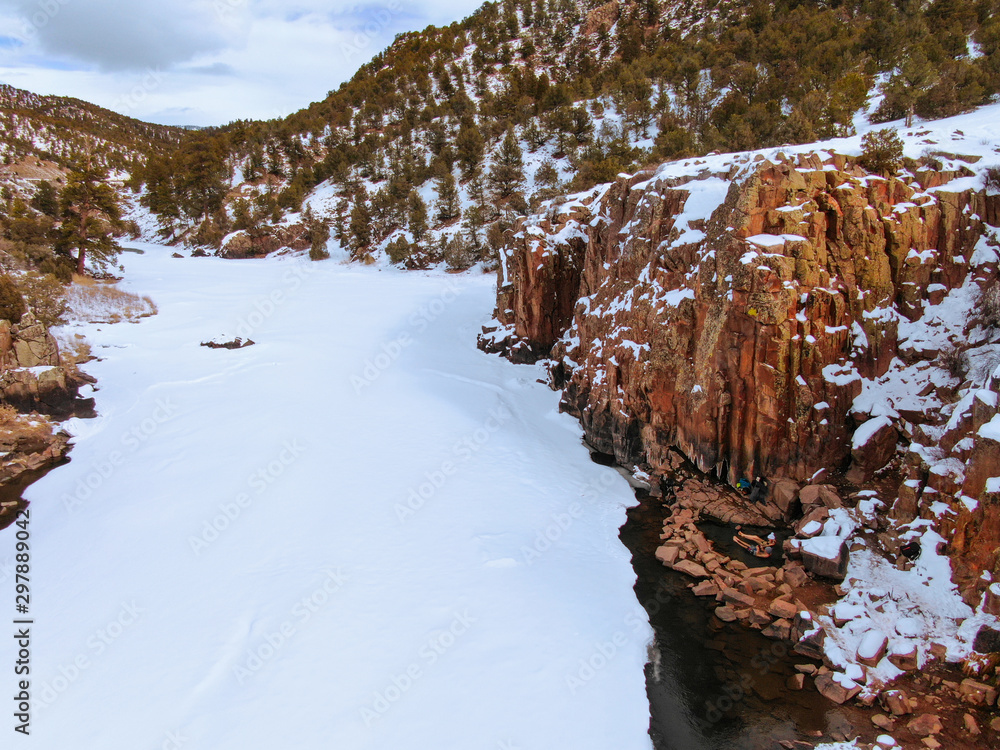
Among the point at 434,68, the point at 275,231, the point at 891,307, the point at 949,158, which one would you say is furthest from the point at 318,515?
the point at 434,68

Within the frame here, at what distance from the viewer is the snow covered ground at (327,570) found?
6855mm

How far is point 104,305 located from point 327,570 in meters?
21.5

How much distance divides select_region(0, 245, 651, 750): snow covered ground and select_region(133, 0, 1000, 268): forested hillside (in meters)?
18.3

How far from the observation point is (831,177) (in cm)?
1068

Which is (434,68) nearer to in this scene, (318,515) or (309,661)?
(318,515)

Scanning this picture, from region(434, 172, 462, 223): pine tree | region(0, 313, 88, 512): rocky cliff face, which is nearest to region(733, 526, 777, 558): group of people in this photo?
region(0, 313, 88, 512): rocky cliff face

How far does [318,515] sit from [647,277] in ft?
34.2

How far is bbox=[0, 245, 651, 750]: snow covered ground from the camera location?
6.86 m

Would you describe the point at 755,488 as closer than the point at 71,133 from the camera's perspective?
Yes

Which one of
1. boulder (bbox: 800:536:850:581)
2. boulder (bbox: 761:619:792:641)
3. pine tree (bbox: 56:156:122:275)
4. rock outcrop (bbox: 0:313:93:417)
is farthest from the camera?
pine tree (bbox: 56:156:122:275)

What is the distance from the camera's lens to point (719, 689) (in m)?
7.14

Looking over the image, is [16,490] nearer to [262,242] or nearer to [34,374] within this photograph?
[34,374]

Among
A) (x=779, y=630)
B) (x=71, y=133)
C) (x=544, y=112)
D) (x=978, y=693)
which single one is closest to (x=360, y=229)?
(x=544, y=112)

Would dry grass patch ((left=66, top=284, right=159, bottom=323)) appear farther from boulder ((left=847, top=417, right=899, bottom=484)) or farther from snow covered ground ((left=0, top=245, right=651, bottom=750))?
boulder ((left=847, top=417, right=899, bottom=484))
